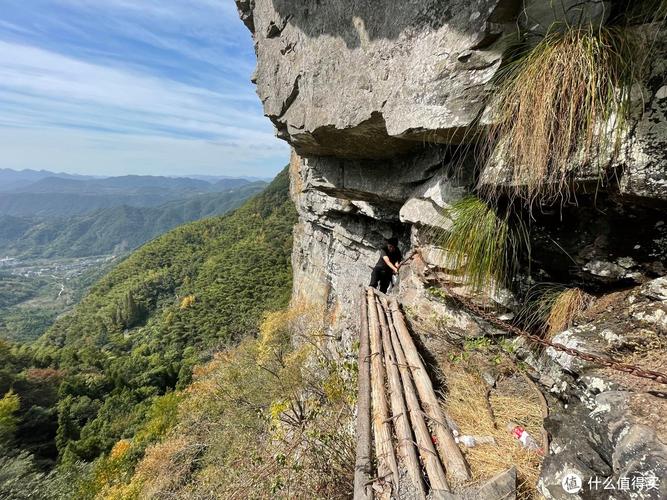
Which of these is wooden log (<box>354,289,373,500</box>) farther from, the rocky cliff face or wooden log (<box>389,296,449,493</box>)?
the rocky cliff face

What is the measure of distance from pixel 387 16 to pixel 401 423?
5.60 m

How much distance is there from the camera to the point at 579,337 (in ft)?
9.45

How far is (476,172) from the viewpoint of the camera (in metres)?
4.71

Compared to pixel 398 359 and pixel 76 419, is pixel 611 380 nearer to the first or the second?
pixel 398 359

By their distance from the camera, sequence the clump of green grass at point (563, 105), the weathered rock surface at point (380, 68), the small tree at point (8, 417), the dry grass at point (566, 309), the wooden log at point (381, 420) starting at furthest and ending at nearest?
the small tree at point (8, 417) < the weathered rock surface at point (380, 68) < the dry grass at point (566, 309) < the clump of green grass at point (563, 105) < the wooden log at point (381, 420)

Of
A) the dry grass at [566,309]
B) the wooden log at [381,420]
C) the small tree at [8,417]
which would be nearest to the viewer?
the wooden log at [381,420]

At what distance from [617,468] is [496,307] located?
2.70 m

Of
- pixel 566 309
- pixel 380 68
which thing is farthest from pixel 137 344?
pixel 566 309

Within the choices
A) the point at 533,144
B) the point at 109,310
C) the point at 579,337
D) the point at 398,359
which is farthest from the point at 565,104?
the point at 109,310

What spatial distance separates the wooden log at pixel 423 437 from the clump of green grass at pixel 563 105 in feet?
7.77

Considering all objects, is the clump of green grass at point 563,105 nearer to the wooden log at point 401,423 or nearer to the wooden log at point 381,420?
the wooden log at point 401,423

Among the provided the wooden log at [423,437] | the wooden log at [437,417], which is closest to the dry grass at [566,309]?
the wooden log at [437,417]

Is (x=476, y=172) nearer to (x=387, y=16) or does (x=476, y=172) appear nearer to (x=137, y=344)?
(x=387, y=16)

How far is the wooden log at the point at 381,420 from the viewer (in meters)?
2.74
